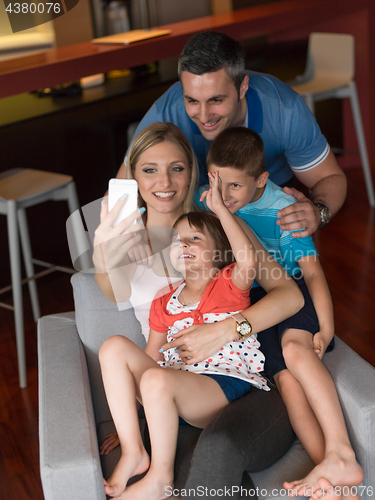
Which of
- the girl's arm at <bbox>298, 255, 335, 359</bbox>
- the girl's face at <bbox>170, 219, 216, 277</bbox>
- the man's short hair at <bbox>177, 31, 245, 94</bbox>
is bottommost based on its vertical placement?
the girl's arm at <bbox>298, 255, 335, 359</bbox>

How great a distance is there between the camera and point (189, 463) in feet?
3.51

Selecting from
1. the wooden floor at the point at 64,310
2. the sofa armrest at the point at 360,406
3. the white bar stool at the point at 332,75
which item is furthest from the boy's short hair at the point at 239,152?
the white bar stool at the point at 332,75

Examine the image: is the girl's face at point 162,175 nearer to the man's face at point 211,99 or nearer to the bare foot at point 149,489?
the man's face at point 211,99

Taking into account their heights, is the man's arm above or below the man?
below

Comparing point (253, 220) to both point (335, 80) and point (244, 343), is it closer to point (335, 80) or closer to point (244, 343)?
point (244, 343)

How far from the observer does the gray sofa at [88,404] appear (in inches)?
38.9

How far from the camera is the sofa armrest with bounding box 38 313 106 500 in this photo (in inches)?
38.6

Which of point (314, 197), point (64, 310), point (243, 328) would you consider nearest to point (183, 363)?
point (243, 328)

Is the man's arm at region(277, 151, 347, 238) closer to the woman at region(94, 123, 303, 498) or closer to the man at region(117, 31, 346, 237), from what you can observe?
the man at region(117, 31, 346, 237)

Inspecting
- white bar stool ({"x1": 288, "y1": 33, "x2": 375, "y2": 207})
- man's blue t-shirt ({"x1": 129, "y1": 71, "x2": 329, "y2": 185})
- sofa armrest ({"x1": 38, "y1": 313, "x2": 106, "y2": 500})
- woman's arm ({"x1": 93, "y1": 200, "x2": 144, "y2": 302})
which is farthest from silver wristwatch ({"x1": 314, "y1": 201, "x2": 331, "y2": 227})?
white bar stool ({"x1": 288, "y1": 33, "x2": 375, "y2": 207})

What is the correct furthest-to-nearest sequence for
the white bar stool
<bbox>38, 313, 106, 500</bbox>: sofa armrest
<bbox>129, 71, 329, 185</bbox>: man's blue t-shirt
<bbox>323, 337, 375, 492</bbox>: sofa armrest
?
the white bar stool, <bbox>129, 71, 329, 185</bbox>: man's blue t-shirt, <bbox>323, 337, 375, 492</bbox>: sofa armrest, <bbox>38, 313, 106, 500</bbox>: sofa armrest

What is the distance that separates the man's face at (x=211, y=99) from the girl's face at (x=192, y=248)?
34 cm

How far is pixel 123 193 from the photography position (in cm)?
111

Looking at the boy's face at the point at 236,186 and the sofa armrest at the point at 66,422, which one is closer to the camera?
the sofa armrest at the point at 66,422
